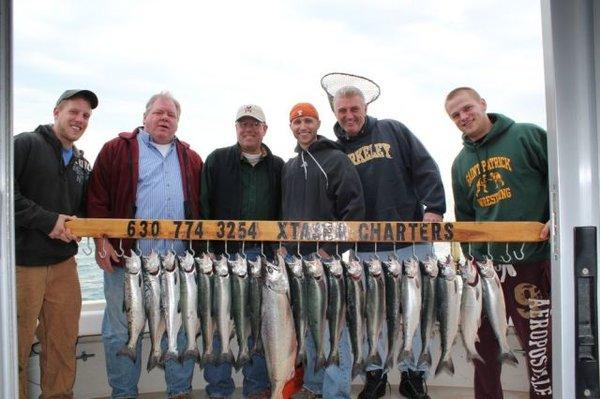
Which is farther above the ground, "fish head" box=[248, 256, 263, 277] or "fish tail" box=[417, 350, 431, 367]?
"fish head" box=[248, 256, 263, 277]

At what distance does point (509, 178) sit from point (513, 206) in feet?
0.62

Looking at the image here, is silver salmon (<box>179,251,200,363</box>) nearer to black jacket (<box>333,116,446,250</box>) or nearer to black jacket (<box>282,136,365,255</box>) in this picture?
black jacket (<box>282,136,365,255</box>)

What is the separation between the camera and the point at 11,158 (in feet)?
3.46

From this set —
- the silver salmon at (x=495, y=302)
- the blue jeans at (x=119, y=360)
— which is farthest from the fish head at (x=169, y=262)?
the silver salmon at (x=495, y=302)

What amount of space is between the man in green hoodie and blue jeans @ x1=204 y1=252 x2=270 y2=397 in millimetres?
1592

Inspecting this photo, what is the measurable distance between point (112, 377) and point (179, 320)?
0.90 meters

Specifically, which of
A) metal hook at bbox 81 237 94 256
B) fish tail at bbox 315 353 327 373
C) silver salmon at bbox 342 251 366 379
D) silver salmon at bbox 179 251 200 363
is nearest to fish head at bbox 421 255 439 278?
silver salmon at bbox 342 251 366 379

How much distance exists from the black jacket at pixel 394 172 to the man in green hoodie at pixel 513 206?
0.45 meters

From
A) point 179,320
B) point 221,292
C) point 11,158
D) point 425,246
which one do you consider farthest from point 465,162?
point 11,158

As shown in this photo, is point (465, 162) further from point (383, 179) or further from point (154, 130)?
point (154, 130)

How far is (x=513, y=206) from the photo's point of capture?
3.54m

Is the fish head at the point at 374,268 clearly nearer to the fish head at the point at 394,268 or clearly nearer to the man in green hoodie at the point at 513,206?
the fish head at the point at 394,268

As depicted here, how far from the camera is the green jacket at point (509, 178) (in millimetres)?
3514

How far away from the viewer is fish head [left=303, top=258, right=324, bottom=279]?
10.6 feet
